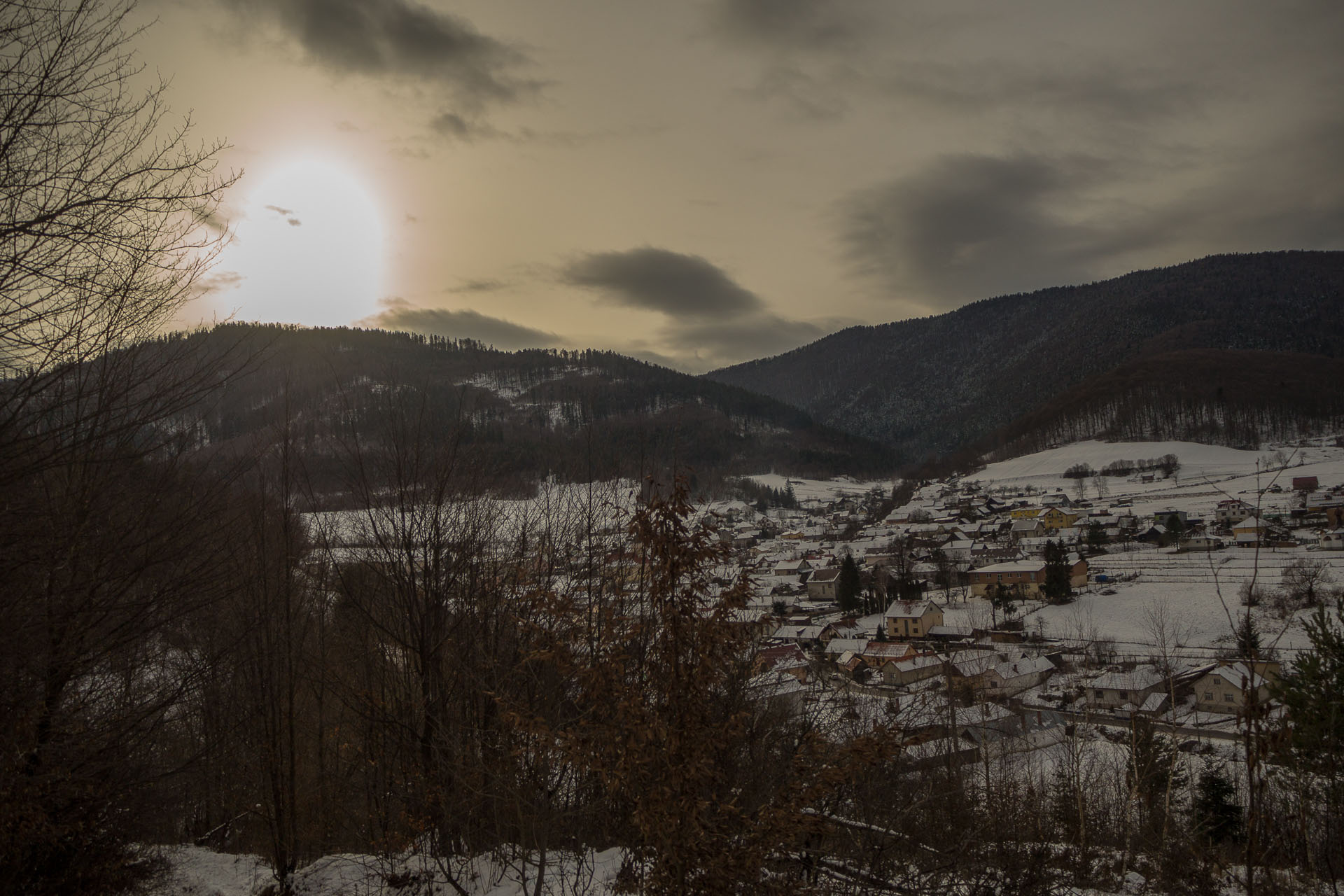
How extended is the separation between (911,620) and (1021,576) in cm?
2073

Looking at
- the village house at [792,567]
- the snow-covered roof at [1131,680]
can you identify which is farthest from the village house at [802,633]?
the village house at [792,567]

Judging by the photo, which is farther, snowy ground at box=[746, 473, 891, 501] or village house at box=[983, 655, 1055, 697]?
snowy ground at box=[746, 473, 891, 501]

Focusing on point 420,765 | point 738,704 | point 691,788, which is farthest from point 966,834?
point 420,765

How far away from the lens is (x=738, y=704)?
750 centimetres

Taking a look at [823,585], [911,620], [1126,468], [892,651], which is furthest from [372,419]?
[1126,468]

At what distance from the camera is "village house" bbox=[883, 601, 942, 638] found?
34750mm

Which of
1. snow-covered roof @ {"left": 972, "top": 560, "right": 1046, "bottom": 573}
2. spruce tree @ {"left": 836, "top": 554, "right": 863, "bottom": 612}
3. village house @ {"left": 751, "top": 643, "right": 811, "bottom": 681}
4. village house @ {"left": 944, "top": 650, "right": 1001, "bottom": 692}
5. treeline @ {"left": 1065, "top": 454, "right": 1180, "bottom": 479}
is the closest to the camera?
village house @ {"left": 751, "top": 643, "right": 811, "bottom": 681}

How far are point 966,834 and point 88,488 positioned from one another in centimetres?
832

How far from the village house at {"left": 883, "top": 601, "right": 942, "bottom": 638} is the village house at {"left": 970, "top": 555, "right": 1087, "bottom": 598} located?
13995 millimetres

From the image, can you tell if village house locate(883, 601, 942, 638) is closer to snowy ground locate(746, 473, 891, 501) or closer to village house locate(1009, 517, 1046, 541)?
village house locate(1009, 517, 1046, 541)

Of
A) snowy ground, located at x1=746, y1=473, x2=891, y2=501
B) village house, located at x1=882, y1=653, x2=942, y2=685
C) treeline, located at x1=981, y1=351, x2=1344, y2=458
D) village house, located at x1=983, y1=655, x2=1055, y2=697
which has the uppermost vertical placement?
treeline, located at x1=981, y1=351, x2=1344, y2=458

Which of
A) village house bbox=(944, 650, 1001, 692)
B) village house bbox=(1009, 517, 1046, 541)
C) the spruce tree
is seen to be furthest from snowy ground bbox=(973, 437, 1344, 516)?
village house bbox=(944, 650, 1001, 692)

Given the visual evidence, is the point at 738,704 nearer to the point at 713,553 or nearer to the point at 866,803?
the point at 866,803

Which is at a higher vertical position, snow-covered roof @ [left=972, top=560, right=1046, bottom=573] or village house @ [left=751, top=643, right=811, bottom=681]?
village house @ [left=751, top=643, right=811, bottom=681]
